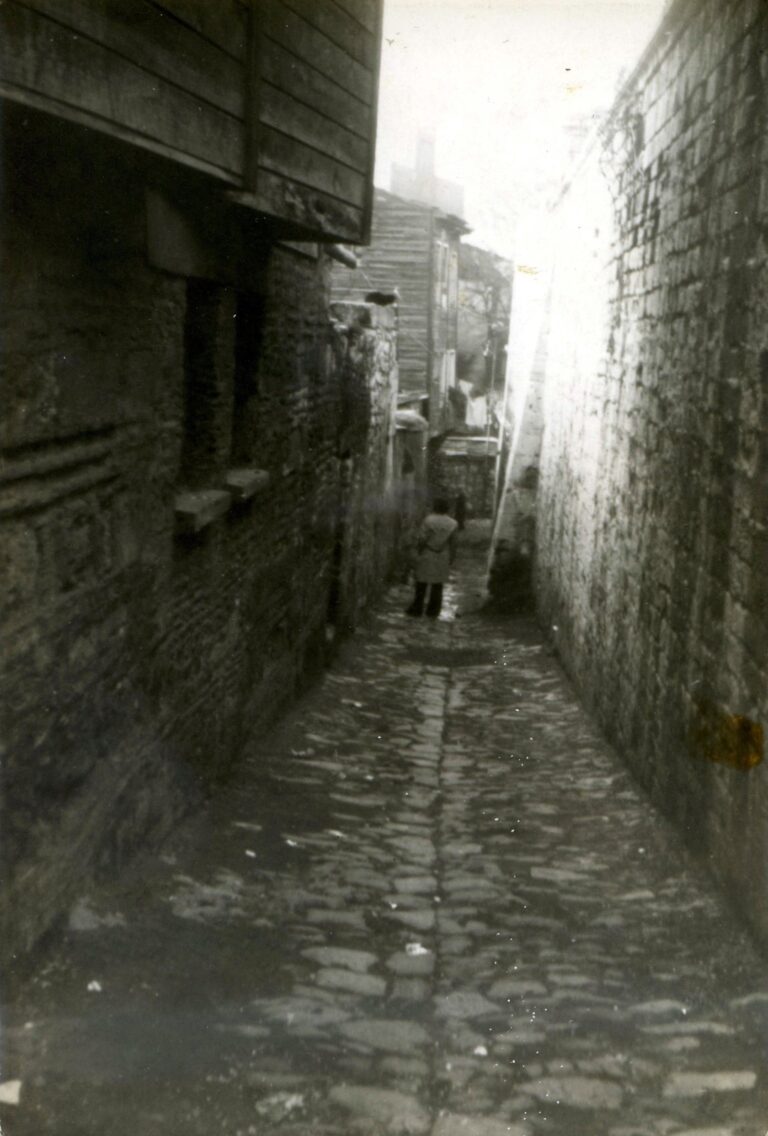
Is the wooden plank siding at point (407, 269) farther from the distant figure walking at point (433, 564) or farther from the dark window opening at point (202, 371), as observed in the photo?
the dark window opening at point (202, 371)

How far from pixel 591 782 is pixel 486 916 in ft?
7.70

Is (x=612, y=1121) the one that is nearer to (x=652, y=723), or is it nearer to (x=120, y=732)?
(x=120, y=732)

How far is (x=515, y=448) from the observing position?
1457cm

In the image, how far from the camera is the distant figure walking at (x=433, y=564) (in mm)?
13750

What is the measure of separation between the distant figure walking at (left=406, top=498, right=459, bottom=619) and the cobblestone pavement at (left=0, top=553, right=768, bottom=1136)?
639 centimetres

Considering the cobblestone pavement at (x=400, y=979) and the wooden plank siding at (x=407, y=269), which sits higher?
the wooden plank siding at (x=407, y=269)

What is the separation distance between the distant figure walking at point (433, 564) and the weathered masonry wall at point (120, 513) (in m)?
5.55

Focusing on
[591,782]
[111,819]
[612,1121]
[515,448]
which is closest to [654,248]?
[591,782]

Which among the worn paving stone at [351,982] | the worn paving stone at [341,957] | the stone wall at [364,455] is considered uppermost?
the stone wall at [364,455]

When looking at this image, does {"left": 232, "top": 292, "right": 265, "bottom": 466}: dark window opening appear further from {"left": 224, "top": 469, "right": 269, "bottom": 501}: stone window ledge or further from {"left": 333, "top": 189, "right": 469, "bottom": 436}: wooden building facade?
{"left": 333, "top": 189, "right": 469, "bottom": 436}: wooden building facade

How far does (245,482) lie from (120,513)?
1.89 m

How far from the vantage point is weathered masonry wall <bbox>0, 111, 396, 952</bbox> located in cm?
363

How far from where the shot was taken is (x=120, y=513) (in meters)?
4.69

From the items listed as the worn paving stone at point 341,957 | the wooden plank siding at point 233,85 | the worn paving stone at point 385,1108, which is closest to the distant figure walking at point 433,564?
the wooden plank siding at point 233,85
